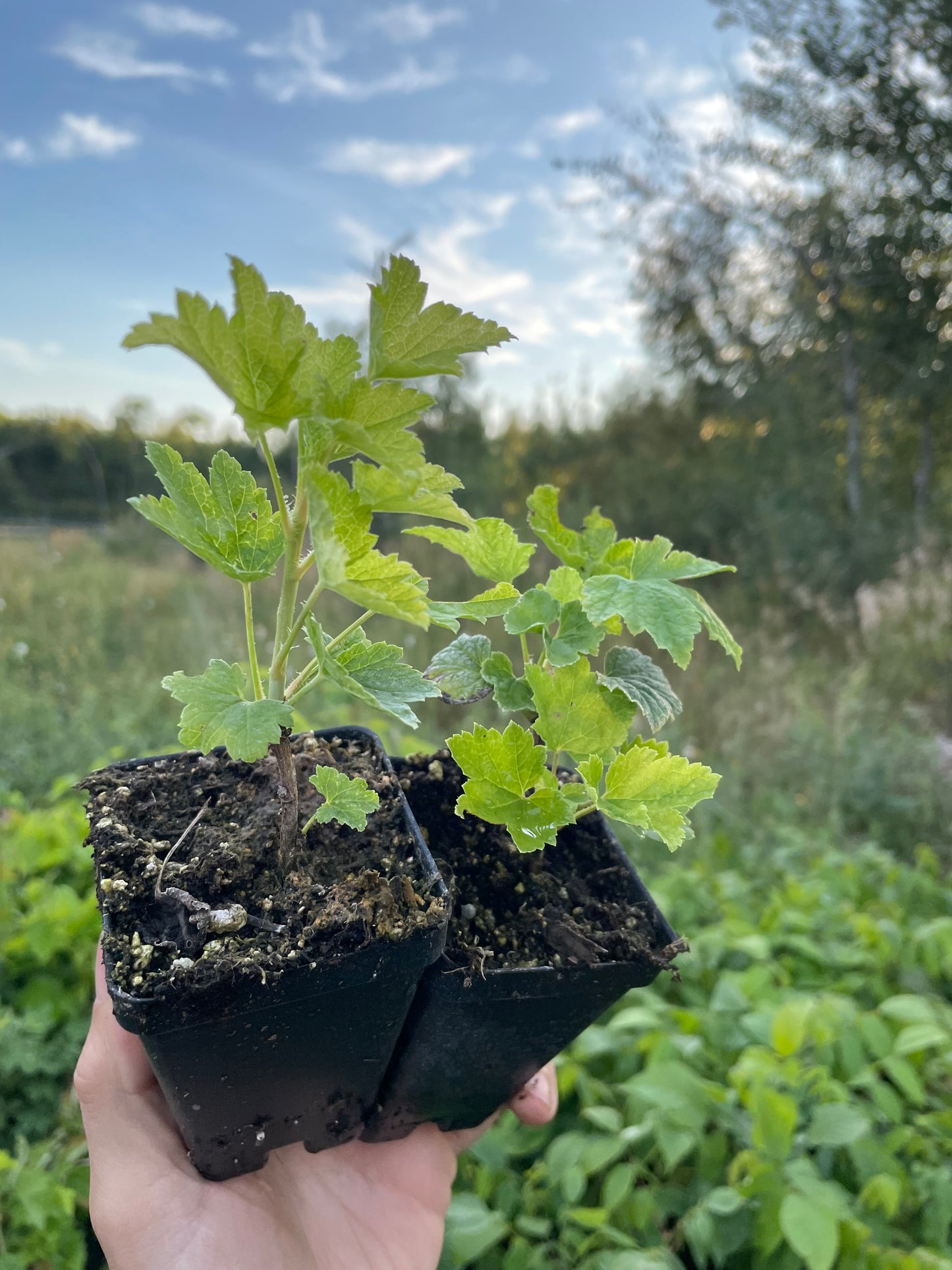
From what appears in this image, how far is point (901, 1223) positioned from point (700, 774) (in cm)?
113

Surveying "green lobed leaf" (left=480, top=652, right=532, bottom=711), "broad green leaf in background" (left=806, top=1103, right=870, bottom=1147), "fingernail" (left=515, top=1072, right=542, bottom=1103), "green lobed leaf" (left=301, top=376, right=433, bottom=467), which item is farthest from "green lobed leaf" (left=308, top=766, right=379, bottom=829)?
"broad green leaf in background" (left=806, top=1103, right=870, bottom=1147)

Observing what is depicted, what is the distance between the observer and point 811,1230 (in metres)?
1.03

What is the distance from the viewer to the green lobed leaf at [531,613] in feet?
2.49

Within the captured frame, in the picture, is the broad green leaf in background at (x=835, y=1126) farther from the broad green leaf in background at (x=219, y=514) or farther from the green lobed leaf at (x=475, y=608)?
the broad green leaf in background at (x=219, y=514)

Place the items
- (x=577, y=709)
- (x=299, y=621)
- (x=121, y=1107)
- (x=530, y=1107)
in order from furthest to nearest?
(x=530, y=1107) → (x=121, y=1107) → (x=577, y=709) → (x=299, y=621)

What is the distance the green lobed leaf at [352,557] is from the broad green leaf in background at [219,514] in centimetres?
10

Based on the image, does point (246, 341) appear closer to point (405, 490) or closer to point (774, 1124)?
point (405, 490)

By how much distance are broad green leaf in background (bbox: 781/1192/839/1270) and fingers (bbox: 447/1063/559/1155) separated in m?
0.33

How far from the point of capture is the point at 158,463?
673 mm

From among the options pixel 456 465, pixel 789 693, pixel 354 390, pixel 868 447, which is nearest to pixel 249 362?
pixel 354 390

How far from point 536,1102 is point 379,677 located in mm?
803

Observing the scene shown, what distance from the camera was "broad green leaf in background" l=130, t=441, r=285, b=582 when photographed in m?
0.67

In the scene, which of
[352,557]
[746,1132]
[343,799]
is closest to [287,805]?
[343,799]

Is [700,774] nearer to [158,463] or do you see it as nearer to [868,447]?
[158,463]
